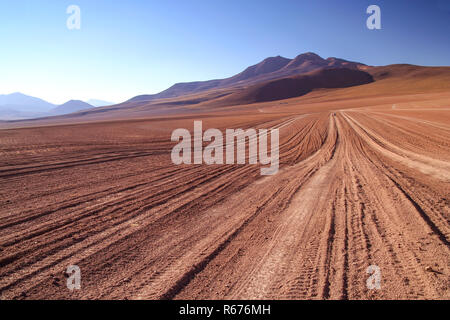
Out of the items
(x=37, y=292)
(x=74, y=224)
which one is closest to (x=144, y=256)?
(x=37, y=292)

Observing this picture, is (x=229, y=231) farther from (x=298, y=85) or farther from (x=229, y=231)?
(x=298, y=85)

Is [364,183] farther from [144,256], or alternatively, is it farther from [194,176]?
[144,256]

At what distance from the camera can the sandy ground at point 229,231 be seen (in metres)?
3.06

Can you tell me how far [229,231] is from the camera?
4.46 meters

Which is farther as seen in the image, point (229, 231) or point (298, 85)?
point (298, 85)

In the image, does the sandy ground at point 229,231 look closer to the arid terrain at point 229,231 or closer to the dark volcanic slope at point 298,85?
the arid terrain at point 229,231

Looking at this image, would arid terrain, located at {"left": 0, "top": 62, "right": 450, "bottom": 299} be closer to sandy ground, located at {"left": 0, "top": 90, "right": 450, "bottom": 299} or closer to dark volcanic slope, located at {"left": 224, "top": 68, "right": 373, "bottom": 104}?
sandy ground, located at {"left": 0, "top": 90, "right": 450, "bottom": 299}

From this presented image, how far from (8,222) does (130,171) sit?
4.08m

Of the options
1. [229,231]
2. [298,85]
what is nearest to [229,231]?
[229,231]

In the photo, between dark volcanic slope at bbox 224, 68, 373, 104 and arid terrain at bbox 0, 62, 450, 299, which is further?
dark volcanic slope at bbox 224, 68, 373, 104

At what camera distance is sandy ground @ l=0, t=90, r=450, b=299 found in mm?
3059

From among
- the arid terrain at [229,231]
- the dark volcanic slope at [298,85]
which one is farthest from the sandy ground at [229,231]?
the dark volcanic slope at [298,85]

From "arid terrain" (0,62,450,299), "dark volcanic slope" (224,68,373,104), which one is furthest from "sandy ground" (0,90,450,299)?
"dark volcanic slope" (224,68,373,104)

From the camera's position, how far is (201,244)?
406 cm
